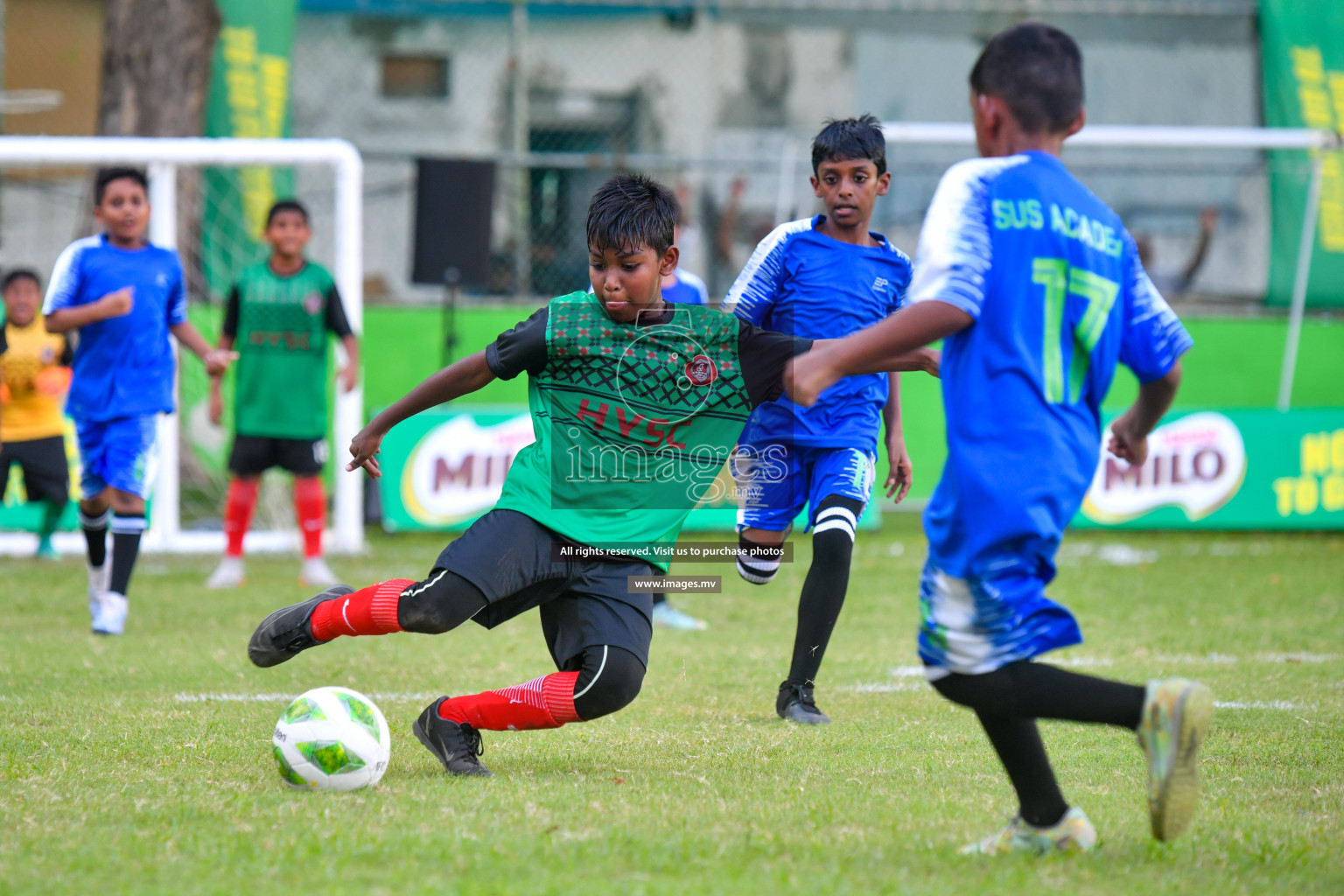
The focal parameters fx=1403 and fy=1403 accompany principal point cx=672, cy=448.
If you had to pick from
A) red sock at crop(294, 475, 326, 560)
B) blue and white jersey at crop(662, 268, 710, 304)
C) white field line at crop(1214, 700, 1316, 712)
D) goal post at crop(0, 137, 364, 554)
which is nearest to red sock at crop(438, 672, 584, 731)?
white field line at crop(1214, 700, 1316, 712)

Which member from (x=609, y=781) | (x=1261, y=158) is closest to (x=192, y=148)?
(x=609, y=781)

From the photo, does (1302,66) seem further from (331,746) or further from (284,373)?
(331,746)

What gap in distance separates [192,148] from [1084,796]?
25.8 ft

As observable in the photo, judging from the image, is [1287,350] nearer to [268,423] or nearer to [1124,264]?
[268,423]

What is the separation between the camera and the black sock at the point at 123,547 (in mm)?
6598

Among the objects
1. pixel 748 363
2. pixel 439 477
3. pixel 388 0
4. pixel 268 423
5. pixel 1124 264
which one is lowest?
pixel 439 477

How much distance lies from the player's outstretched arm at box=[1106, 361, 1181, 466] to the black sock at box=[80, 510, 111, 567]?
5.19m

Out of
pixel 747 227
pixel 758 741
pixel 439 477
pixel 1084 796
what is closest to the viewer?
pixel 1084 796

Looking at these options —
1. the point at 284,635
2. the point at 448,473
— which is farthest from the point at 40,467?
the point at 284,635

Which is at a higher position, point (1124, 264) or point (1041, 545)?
point (1124, 264)

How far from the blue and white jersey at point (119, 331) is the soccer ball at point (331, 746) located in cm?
351

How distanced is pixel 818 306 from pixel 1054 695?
235cm

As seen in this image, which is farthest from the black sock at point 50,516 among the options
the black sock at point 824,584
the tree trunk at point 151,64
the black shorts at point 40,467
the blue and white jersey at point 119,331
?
the black sock at point 824,584

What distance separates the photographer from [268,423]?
27.8 feet
